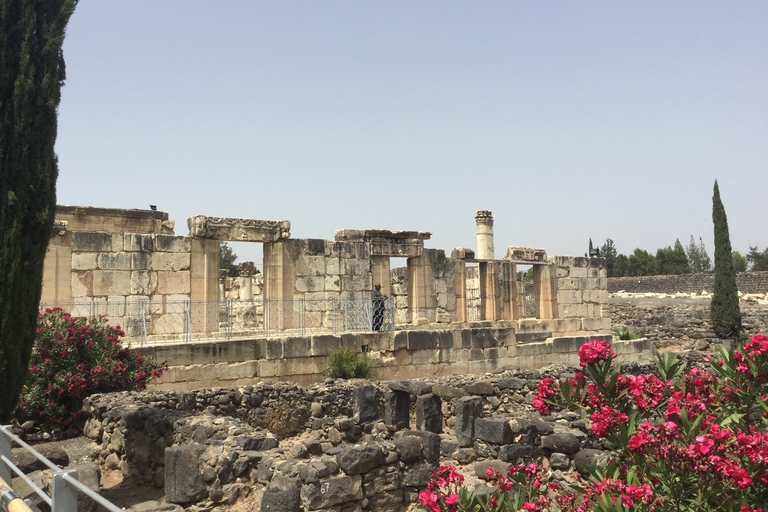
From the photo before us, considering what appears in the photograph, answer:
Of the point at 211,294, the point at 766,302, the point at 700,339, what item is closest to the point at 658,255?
the point at 766,302

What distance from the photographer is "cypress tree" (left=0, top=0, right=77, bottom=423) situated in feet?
23.6

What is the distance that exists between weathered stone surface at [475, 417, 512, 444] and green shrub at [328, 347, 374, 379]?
3872 millimetres

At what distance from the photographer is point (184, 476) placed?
6172mm

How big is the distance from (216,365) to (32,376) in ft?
10.7

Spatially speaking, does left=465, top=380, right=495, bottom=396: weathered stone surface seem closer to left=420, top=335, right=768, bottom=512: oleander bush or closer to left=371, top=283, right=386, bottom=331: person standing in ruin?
A: left=371, top=283, right=386, bottom=331: person standing in ruin

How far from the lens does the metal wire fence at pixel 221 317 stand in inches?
496

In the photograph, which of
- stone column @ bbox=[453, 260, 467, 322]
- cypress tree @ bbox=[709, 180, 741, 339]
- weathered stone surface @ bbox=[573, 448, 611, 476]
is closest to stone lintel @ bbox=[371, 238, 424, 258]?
stone column @ bbox=[453, 260, 467, 322]

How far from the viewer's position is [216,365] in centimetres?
1171

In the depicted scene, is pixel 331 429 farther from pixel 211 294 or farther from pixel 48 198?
pixel 211 294

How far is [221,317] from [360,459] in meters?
9.01

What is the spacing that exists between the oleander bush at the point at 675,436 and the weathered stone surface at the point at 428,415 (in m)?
5.87

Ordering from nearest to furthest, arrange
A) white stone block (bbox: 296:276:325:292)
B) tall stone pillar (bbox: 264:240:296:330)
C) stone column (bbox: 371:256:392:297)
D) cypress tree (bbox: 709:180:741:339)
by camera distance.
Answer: tall stone pillar (bbox: 264:240:296:330)
white stone block (bbox: 296:276:325:292)
stone column (bbox: 371:256:392:297)
cypress tree (bbox: 709:180:741:339)

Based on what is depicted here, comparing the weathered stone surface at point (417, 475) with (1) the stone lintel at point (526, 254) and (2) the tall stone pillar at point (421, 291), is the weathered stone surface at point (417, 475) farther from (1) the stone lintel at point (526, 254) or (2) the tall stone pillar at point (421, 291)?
(1) the stone lintel at point (526, 254)

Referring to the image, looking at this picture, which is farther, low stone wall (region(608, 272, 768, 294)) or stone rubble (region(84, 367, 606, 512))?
low stone wall (region(608, 272, 768, 294))
